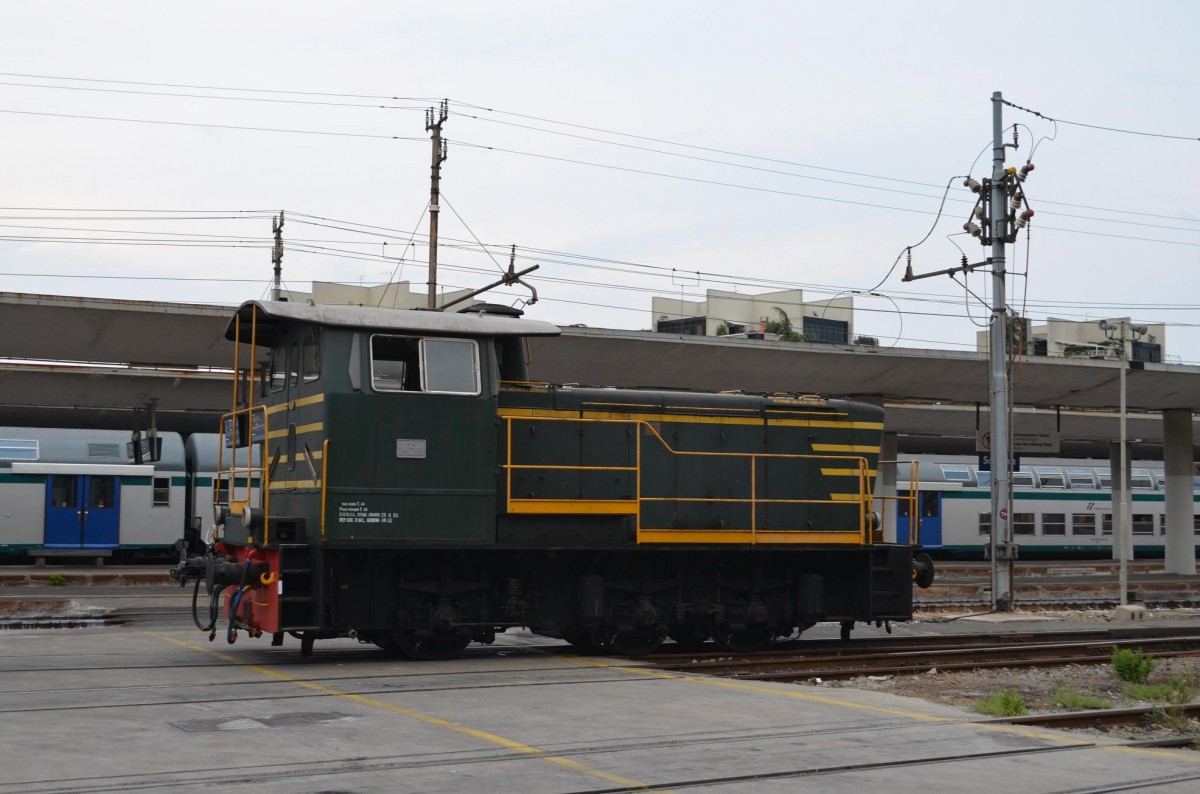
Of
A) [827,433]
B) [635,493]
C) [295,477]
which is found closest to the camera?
[295,477]

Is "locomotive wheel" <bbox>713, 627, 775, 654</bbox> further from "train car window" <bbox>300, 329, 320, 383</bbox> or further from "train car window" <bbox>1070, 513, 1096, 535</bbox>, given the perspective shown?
"train car window" <bbox>1070, 513, 1096, 535</bbox>

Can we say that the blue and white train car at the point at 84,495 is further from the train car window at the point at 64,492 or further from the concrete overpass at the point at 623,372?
the concrete overpass at the point at 623,372

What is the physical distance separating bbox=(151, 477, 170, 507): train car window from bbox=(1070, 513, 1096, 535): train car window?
3021cm

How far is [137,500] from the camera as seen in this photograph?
31.4 meters

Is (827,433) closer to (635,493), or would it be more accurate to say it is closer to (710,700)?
(635,493)

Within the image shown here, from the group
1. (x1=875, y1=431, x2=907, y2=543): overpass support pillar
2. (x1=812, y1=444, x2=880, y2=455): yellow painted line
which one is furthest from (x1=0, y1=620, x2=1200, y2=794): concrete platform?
(x1=875, y1=431, x2=907, y2=543): overpass support pillar

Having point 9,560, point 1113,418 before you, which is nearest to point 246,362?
point 9,560

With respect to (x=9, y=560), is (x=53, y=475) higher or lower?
higher

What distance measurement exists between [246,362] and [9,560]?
737 inches

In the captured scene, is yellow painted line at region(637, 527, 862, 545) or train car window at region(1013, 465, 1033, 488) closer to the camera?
yellow painted line at region(637, 527, 862, 545)

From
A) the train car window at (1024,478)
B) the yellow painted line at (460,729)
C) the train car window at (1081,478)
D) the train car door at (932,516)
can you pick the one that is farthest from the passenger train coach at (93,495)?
the train car window at (1081,478)

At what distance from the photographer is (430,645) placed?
1299 cm

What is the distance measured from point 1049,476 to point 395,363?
34553 mm

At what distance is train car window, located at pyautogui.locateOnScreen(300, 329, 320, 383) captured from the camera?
1227 centimetres
